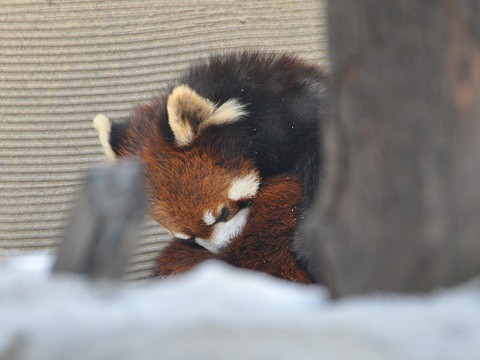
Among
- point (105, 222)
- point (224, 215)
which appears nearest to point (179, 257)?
point (224, 215)

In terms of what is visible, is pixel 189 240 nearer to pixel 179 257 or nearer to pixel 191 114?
pixel 179 257

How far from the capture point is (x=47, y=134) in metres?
2.50

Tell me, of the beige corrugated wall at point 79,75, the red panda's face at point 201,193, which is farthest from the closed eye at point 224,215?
the beige corrugated wall at point 79,75

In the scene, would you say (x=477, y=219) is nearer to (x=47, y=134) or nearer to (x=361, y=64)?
(x=361, y=64)

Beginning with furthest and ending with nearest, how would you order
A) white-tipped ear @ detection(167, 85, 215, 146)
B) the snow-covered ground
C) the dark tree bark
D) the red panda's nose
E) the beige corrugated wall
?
the beige corrugated wall < the red panda's nose < white-tipped ear @ detection(167, 85, 215, 146) < the dark tree bark < the snow-covered ground

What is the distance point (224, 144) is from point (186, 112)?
0.12m

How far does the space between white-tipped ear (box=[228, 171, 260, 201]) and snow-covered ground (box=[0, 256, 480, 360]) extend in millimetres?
999

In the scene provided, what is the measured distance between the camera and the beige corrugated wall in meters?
2.48

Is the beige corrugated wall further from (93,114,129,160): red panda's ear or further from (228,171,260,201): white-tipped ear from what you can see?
(228,171,260,201): white-tipped ear

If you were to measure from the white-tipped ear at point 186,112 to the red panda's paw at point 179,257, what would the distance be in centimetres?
30

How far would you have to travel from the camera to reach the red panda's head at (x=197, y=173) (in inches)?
66.9

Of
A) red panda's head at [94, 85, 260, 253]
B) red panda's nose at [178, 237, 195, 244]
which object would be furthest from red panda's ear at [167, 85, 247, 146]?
red panda's nose at [178, 237, 195, 244]

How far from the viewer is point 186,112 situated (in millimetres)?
1700

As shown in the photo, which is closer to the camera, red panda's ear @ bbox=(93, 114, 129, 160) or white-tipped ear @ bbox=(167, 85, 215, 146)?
white-tipped ear @ bbox=(167, 85, 215, 146)
